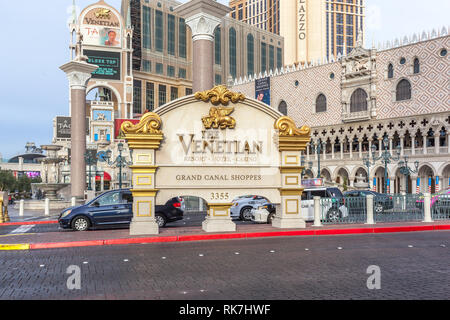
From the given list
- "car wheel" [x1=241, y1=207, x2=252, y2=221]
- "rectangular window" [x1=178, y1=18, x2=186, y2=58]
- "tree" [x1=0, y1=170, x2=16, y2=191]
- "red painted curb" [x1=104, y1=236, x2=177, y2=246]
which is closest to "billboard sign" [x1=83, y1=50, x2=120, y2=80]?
"rectangular window" [x1=178, y1=18, x2=186, y2=58]

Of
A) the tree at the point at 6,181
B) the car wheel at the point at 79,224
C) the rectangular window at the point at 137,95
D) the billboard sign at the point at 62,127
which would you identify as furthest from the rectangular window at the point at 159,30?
the car wheel at the point at 79,224

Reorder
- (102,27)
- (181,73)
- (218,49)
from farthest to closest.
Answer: (218,49)
(181,73)
(102,27)

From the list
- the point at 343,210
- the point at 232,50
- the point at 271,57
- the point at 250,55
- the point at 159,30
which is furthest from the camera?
the point at 271,57

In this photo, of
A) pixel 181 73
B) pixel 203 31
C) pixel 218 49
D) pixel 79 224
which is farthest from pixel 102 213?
pixel 218 49

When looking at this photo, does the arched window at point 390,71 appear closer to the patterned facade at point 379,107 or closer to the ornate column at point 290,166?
the patterned facade at point 379,107

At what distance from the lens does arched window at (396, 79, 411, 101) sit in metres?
53.7

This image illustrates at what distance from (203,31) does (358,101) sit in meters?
40.6

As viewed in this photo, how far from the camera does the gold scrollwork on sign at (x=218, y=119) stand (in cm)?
1523

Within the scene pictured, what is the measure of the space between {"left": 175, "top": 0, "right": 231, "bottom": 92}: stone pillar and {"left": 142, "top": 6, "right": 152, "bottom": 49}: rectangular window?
73285mm

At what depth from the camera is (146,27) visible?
9375cm

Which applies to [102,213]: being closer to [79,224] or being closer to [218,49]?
[79,224]

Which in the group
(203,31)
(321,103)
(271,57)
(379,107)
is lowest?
(203,31)

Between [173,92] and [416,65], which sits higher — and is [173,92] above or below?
above
